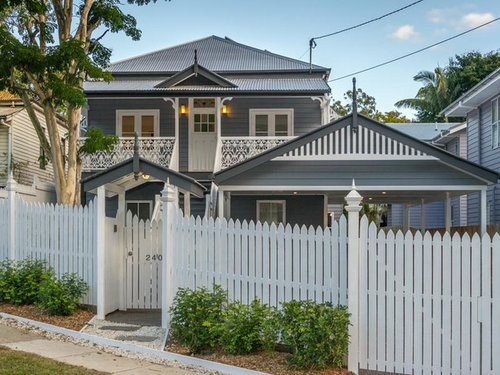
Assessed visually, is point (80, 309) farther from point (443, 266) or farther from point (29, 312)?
point (443, 266)

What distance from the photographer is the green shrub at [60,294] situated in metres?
10.0

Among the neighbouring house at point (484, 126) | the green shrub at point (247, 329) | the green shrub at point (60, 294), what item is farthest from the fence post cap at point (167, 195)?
the neighbouring house at point (484, 126)

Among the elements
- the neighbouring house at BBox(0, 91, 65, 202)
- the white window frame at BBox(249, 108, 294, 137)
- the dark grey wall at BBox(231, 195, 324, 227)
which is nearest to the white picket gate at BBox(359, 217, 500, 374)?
the dark grey wall at BBox(231, 195, 324, 227)

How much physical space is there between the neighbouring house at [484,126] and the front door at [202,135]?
795 cm

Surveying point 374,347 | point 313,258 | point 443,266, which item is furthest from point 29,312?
point 443,266

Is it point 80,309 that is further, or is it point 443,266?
point 80,309

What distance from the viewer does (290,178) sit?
14938mm

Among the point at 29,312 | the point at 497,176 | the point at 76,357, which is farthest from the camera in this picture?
the point at 497,176

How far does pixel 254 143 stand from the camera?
58.9 feet

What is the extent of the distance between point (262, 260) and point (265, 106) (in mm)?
12151

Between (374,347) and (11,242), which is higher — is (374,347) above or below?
below

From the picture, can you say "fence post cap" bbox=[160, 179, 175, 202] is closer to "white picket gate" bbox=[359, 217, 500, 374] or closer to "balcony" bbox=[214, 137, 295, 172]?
"white picket gate" bbox=[359, 217, 500, 374]

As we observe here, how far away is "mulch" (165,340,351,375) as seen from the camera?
24.3 ft

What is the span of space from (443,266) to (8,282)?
766cm
